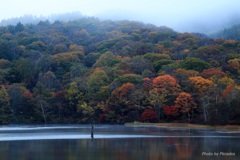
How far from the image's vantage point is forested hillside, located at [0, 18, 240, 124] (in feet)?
203

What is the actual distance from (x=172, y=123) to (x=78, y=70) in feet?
110

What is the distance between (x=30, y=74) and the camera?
3396 inches

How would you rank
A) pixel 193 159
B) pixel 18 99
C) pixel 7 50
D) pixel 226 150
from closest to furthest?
pixel 193 159, pixel 226 150, pixel 18 99, pixel 7 50

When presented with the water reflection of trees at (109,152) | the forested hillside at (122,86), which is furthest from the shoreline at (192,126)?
the water reflection of trees at (109,152)

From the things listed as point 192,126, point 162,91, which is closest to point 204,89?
point 162,91

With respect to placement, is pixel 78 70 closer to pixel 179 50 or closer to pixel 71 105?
pixel 71 105

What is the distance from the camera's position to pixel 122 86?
70375 millimetres

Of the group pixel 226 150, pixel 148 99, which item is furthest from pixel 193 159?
pixel 148 99

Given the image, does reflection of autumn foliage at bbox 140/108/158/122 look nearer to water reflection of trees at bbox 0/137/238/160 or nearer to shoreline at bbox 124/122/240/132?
shoreline at bbox 124/122/240/132

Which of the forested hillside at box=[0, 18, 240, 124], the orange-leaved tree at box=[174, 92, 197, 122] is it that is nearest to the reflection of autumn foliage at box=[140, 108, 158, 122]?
the forested hillside at box=[0, 18, 240, 124]

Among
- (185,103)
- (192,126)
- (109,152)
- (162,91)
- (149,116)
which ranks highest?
(109,152)

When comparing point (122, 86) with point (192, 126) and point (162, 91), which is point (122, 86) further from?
point (192, 126)

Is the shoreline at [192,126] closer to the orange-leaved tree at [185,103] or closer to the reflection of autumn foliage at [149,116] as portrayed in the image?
the reflection of autumn foliage at [149,116]

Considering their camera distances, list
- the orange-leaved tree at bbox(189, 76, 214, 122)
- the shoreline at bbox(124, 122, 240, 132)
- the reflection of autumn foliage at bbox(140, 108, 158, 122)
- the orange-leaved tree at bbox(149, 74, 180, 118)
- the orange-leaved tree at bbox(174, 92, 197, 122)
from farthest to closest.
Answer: the orange-leaved tree at bbox(149, 74, 180, 118)
the reflection of autumn foliage at bbox(140, 108, 158, 122)
the orange-leaved tree at bbox(174, 92, 197, 122)
the orange-leaved tree at bbox(189, 76, 214, 122)
the shoreline at bbox(124, 122, 240, 132)
